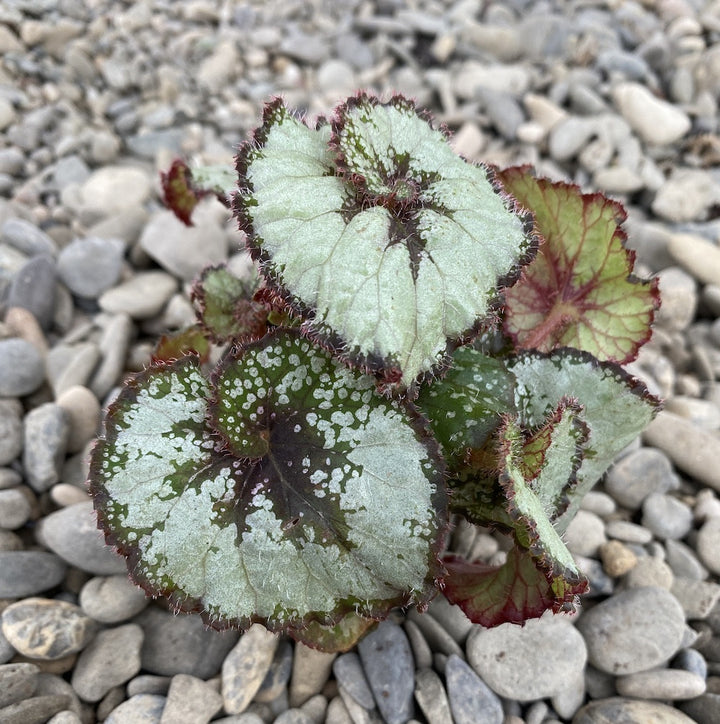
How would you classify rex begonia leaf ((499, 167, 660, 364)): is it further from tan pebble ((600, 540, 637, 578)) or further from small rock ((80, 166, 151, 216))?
small rock ((80, 166, 151, 216))

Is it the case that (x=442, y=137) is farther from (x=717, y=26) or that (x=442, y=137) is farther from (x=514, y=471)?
(x=717, y=26)

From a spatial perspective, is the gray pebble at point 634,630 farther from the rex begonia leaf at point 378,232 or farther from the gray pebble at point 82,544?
the gray pebble at point 82,544

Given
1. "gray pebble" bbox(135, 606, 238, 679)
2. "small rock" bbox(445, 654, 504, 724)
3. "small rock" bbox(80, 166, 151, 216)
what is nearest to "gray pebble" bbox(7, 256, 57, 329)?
"small rock" bbox(80, 166, 151, 216)

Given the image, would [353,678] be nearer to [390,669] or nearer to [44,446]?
[390,669]

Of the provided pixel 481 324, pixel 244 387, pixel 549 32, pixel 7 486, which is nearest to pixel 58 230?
pixel 7 486

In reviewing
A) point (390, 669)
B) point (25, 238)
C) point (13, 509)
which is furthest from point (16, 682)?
point (25, 238)

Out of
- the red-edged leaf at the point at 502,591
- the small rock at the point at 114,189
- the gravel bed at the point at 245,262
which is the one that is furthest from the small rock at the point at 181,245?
the red-edged leaf at the point at 502,591

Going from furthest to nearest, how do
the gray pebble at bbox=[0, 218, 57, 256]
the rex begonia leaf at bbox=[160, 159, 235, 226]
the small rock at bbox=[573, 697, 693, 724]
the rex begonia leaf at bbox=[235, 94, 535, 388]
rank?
the gray pebble at bbox=[0, 218, 57, 256], the rex begonia leaf at bbox=[160, 159, 235, 226], the small rock at bbox=[573, 697, 693, 724], the rex begonia leaf at bbox=[235, 94, 535, 388]
